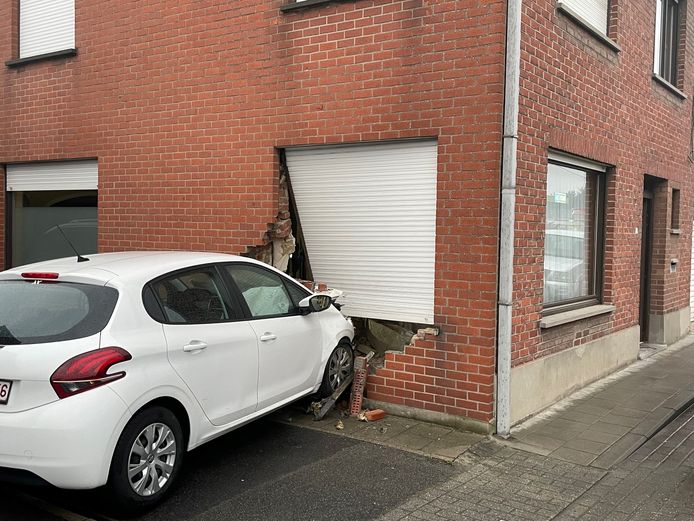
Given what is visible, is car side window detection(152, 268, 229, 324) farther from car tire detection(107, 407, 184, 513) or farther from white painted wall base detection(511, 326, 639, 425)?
white painted wall base detection(511, 326, 639, 425)

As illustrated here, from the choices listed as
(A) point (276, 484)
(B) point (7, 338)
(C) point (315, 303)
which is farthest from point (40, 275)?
(C) point (315, 303)

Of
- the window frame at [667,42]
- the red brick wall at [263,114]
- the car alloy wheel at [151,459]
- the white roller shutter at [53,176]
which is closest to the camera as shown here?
the car alloy wheel at [151,459]

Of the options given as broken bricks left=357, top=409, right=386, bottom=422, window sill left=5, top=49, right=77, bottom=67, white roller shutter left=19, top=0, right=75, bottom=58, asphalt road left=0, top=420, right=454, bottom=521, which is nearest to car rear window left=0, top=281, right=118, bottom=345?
asphalt road left=0, top=420, right=454, bottom=521

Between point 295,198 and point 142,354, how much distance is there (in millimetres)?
3455

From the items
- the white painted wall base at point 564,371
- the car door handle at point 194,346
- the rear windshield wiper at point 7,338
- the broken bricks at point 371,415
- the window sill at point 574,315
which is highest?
the rear windshield wiper at point 7,338

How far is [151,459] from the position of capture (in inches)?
158

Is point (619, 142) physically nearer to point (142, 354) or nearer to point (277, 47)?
point (277, 47)

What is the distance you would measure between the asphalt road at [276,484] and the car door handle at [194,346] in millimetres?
972

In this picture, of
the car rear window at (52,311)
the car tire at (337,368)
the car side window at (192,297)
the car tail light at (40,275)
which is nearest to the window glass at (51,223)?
the car tire at (337,368)

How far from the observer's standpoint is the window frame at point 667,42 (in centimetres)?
1009

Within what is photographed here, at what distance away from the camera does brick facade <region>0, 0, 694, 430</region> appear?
18.9 ft

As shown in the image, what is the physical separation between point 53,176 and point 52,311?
5703 mm

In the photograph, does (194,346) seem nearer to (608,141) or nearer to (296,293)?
(296,293)

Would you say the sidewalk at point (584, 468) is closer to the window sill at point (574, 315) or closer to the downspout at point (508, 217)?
the downspout at point (508, 217)
